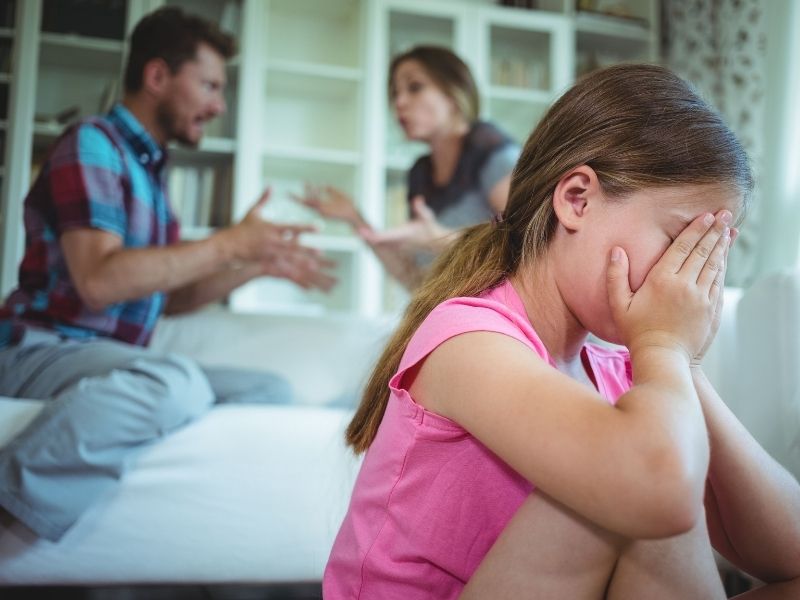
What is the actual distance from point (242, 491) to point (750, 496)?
2.25ft

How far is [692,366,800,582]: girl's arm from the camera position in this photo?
64 cm

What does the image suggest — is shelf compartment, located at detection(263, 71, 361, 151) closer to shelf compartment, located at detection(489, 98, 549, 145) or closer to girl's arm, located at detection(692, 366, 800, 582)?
shelf compartment, located at detection(489, 98, 549, 145)

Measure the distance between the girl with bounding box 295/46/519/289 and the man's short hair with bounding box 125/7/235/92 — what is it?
409 millimetres

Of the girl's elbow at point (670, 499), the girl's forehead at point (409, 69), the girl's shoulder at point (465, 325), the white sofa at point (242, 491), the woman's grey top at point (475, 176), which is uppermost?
the girl's forehead at point (409, 69)

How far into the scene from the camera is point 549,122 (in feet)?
2.16

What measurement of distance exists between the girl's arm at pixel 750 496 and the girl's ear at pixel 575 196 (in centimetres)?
18

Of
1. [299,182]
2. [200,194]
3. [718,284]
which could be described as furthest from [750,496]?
[299,182]

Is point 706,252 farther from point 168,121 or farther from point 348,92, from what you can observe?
point 348,92

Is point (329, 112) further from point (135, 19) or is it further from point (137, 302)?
point (137, 302)

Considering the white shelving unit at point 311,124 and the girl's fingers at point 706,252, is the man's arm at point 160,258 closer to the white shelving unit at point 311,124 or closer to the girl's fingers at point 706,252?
the girl's fingers at point 706,252

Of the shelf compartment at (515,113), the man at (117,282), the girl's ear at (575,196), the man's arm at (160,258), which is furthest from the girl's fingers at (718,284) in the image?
the shelf compartment at (515,113)

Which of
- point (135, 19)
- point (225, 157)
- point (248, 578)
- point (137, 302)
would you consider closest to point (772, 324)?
point (248, 578)

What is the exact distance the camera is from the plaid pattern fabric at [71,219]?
1.22 m

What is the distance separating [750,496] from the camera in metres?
0.64
